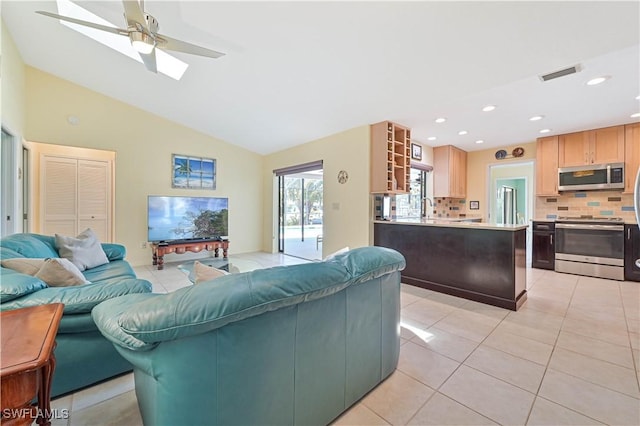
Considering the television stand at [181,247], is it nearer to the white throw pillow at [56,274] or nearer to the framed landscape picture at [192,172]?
the framed landscape picture at [192,172]

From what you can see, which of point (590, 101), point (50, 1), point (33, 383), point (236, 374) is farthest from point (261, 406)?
point (590, 101)

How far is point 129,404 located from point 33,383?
2.71 feet

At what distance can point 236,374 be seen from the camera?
3.51 ft

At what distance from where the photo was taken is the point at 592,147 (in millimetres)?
4434

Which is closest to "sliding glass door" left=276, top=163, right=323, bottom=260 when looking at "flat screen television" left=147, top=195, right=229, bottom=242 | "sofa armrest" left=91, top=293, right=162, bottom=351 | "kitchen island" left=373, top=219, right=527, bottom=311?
"flat screen television" left=147, top=195, right=229, bottom=242

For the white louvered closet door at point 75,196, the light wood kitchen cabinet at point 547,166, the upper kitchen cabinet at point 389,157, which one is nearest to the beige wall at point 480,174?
the light wood kitchen cabinet at point 547,166

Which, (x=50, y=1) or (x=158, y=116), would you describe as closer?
(x=50, y=1)

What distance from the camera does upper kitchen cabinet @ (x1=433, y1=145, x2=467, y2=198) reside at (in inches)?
222

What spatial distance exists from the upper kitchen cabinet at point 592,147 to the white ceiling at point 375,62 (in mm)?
210

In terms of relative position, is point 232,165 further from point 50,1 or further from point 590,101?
point 590,101

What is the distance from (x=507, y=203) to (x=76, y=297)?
8.79m

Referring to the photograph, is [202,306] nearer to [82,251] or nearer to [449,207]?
[82,251]

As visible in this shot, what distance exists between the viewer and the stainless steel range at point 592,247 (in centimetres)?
396

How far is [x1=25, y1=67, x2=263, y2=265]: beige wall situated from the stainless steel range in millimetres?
6119
